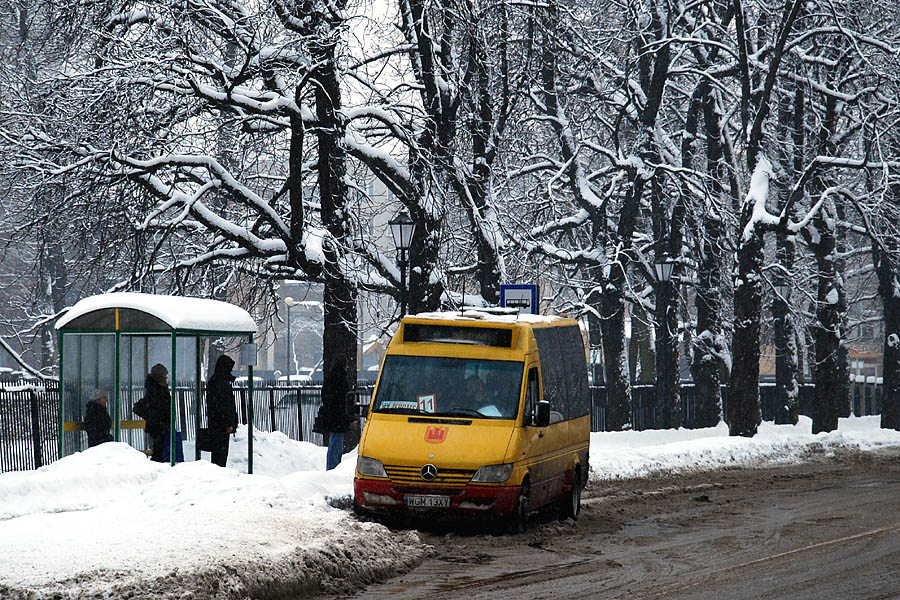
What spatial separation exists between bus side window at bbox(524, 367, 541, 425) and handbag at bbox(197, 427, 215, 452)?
18.6 ft

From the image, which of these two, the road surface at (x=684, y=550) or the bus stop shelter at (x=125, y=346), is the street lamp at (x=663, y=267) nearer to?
the road surface at (x=684, y=550)

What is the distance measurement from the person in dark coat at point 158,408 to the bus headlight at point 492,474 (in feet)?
19.2

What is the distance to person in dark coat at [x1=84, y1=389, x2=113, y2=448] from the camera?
17.8 metres

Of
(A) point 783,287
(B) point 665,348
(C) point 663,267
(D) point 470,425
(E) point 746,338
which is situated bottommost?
(D) point 470,425

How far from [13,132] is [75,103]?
168 centimetres

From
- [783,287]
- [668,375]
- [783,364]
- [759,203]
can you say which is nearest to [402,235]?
[759,203]

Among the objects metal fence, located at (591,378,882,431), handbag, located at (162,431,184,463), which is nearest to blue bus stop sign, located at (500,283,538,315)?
handbag, located at (162,431,184,463)

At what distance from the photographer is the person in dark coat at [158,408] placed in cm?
1786

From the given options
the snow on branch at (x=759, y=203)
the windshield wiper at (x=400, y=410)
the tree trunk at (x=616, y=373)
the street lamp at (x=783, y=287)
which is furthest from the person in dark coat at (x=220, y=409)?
the street lamp at (x=783, y=287)

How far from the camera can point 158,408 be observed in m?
17.9

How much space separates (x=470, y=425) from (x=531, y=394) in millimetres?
989

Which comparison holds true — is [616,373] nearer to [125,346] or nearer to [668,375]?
[668,375]

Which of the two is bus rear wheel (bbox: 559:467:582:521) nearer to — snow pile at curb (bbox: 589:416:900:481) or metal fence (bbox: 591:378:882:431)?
snow pile at curb (bbox: 589:416:900:481)

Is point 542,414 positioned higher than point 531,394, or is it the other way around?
point 531,394
